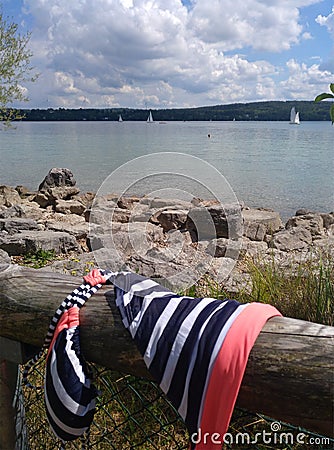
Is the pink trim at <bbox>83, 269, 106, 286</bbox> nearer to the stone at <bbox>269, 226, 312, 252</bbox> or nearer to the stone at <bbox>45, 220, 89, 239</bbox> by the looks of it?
the stone at <bbox>269, 226, 312, 252</bbox>

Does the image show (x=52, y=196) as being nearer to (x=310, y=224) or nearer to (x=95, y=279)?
(x=310, y=224)

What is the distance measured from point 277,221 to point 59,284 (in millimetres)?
10435

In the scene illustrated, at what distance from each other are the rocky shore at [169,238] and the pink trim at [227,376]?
83 centimetres

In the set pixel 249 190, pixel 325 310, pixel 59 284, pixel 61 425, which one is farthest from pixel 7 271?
pixel 249 190

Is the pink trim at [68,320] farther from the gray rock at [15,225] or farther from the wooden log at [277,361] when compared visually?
the gray rock at [15,225]

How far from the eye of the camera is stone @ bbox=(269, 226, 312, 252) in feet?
26.3

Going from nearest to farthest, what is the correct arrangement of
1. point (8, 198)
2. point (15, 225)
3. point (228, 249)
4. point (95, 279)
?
point (95, 279), point (228, 249), point (15, 225), point (8, 198)

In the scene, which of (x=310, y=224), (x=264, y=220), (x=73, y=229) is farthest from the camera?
(x=264, y=220)

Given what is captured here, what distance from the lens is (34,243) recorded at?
6.50 metres

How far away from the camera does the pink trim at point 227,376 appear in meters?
1.19

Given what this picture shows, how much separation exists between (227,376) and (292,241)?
24.3ft

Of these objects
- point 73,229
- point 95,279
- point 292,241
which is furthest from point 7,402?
point 292,241

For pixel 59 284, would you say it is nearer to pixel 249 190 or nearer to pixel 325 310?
pixel 325 310

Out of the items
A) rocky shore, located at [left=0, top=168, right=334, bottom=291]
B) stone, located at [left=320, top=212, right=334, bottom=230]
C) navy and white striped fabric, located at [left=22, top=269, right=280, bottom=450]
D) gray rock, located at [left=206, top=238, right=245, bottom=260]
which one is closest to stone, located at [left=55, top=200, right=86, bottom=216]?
rocky shore, located at [left=0, top=168, right=334, bottom=291]
